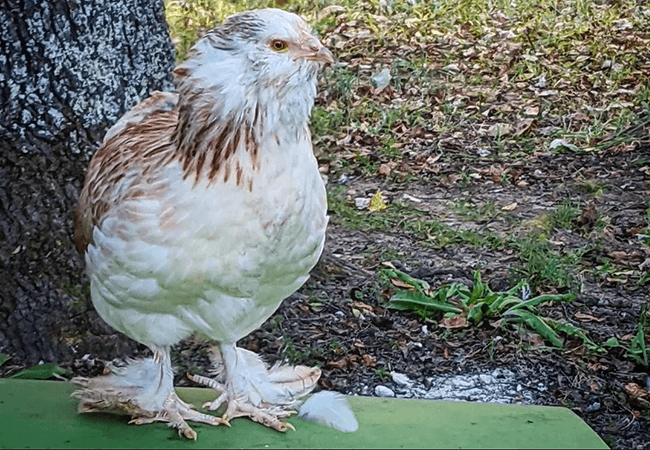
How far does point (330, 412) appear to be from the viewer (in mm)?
3066

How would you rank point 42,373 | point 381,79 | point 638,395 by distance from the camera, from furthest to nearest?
1. point 381,79
2. point 638,395
3. point 42,373

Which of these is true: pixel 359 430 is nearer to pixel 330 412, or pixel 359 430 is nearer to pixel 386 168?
pixel 330 412

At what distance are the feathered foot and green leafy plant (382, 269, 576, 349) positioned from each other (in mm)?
1696

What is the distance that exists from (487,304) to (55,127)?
214 cm

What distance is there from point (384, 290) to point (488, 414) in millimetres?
2110

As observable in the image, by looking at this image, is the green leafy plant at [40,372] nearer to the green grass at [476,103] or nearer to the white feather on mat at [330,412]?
the white feather on mat at [330,412]

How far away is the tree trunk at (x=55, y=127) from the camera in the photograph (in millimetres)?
3990

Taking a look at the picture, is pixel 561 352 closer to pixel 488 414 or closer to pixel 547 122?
pixel 488 414

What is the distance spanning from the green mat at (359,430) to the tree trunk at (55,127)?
1.06 metres

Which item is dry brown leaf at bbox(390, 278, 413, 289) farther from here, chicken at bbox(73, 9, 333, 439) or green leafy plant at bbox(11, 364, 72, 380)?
chicken at bbox(73, 9, 333, 439)

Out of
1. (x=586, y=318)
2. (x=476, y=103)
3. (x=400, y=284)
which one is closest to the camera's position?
(x=586, y=318)

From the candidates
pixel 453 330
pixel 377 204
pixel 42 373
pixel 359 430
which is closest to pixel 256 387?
pixel 359 430

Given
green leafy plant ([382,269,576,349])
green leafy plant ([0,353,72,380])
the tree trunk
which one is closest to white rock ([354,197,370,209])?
green leafy plant ([382,269,576,349])

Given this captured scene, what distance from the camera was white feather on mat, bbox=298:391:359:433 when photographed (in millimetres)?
3002
